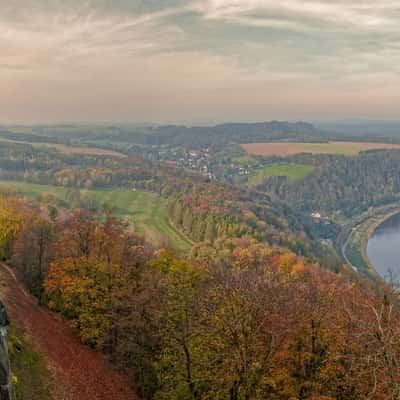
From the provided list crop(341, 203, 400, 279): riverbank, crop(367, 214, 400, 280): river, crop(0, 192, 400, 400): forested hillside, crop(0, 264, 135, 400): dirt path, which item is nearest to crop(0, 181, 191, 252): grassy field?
crop(341, 203, 400, 279): riverbank

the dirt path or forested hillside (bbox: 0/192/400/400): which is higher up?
forested hillside (bbox: 0/192/400/400)

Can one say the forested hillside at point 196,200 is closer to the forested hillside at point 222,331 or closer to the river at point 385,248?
the river at point 385,248

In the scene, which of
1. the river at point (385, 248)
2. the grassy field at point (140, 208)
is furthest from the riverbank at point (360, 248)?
the grassy field at point (140, 208)

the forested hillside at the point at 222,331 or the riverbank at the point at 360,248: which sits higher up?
the forested hillside at the point at 222,331

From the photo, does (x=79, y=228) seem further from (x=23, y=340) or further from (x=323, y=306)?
(x=323, y=306)

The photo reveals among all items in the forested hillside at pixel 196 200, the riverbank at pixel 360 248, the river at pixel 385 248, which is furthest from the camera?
the river at pixel 385 248

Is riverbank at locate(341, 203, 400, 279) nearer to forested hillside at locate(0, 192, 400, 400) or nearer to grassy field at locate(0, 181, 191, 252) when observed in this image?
grassy field at locate(0, 181, 191, 252)

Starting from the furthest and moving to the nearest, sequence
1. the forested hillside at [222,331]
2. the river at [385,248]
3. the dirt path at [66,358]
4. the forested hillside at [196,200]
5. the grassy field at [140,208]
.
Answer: the river at [385,248], the forested hillside at [196,200], the grassy field at [140,208], the dirt path at [66,358], the forested hillside at [222,331]
